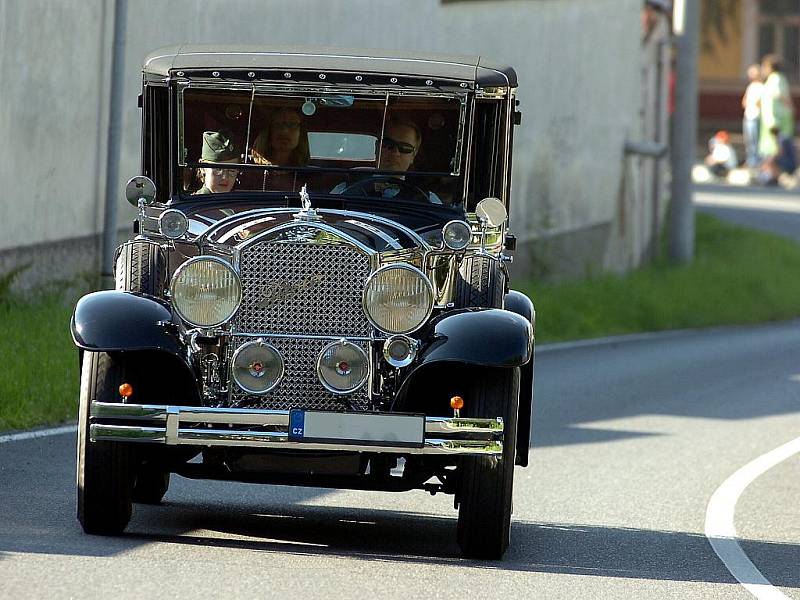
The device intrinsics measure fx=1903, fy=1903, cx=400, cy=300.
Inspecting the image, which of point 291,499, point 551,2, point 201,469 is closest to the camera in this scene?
point 201,469

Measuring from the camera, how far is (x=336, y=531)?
8.58m

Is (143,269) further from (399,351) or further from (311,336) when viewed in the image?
(399,351)

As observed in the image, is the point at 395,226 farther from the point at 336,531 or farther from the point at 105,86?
the point at 105,86

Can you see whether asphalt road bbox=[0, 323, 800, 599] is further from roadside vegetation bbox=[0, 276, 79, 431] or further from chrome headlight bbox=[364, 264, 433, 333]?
chrome headlight bbox=[364, 264, 433, 333]

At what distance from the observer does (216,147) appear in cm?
893

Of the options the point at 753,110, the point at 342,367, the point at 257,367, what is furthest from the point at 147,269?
the point at 753,110

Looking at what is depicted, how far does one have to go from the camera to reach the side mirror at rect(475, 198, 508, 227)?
830 centimetres

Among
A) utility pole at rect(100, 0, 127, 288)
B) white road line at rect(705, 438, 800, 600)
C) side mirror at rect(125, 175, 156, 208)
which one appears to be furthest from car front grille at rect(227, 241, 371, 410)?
utility pole at rect(100, 0, 127, 288)

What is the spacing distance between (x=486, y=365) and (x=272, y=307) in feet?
3.04

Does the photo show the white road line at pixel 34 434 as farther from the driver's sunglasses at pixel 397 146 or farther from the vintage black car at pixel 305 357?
the driver's sunglasses at pixel 397 146

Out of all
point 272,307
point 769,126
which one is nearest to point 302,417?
point 272,307

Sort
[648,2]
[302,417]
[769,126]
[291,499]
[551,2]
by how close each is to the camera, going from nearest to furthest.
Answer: [302,417] < [291,499] < [551,2] < [648,2] < [769,126]

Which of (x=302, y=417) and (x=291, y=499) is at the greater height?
(x=302, y=417)

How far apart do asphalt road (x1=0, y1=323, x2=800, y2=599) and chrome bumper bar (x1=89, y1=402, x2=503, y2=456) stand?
48 cm
